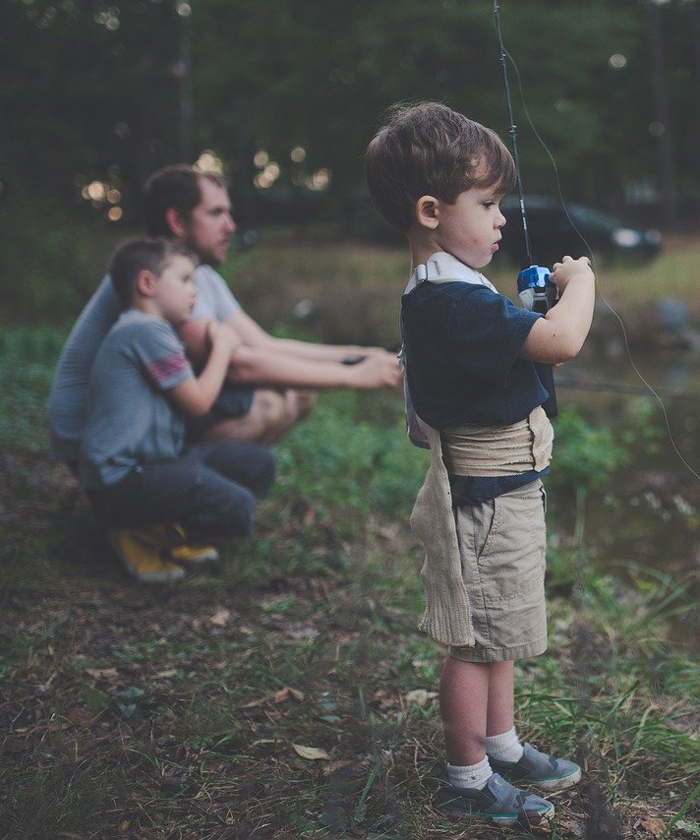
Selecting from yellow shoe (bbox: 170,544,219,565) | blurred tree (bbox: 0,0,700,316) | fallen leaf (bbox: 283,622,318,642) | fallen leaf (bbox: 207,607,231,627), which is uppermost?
blurred tree (bbox: 0,0,700,316)

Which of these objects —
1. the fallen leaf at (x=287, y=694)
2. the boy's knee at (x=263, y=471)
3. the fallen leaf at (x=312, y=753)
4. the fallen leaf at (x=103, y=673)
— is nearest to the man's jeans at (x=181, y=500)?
the boy's knee at (x=263, y=471)

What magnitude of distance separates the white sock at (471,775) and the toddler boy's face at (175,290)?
1769 mm

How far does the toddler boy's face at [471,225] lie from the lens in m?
1.84

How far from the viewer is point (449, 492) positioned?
6.21 feet

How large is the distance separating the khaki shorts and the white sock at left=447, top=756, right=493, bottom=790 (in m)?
0.23

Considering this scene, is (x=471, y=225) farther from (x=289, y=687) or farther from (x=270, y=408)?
(x=270, y=408)

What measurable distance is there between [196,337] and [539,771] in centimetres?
193

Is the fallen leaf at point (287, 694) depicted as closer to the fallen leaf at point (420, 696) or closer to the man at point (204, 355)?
the fallen leaf at point (420, 696)

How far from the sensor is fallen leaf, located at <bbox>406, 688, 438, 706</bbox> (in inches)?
96.0

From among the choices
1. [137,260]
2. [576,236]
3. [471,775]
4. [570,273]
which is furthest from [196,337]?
[576,236]

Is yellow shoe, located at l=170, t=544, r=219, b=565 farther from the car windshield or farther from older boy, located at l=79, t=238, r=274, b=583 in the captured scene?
the car windshield

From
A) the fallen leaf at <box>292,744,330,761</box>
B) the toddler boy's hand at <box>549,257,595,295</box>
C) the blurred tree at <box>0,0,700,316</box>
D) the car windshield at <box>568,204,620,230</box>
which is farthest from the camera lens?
the car windshield at <box>568,204,620,230</box>

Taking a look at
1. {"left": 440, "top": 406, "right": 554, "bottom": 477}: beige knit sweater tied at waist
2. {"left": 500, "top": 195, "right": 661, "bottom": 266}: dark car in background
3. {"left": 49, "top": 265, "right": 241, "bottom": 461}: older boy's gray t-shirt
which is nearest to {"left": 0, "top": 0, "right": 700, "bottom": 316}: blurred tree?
{"left": 440, "top": 406, "right": 554, "bottom": 477}: beige knit sweater tied at waist

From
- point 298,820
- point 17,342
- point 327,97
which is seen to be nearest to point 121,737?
point 298,820
